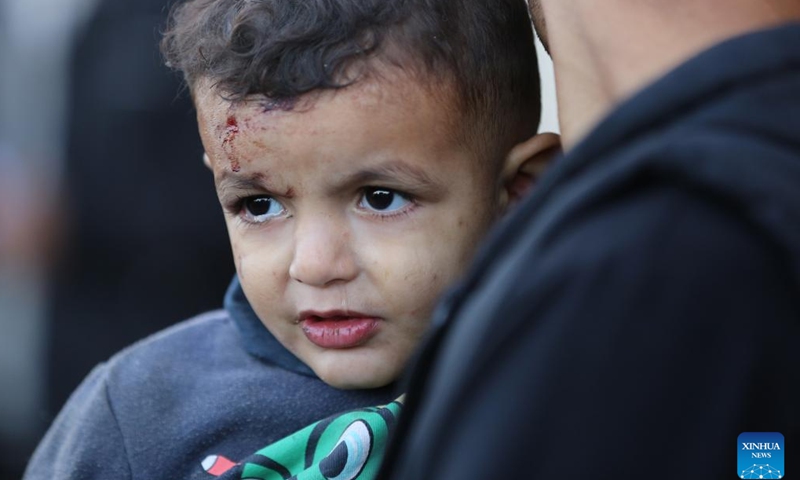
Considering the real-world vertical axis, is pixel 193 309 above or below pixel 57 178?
below

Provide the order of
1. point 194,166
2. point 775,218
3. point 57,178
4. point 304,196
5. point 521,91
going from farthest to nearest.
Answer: point 57,178 < point 194,166 < point 521,91 < point 304,196 < point 775,218

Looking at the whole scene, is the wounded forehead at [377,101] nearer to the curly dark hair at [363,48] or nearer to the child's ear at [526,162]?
the curly dark hair at [363,48]

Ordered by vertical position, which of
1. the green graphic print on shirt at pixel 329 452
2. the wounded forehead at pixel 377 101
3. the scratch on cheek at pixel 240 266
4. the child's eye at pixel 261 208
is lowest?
the green graphic print on shirt at pixel 329 452

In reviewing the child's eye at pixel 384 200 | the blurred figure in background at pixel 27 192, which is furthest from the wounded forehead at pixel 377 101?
the blurred figure in background at pixel 27 192

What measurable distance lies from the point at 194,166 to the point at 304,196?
1.82m

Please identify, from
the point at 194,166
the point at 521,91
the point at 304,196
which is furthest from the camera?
the point at 194,166

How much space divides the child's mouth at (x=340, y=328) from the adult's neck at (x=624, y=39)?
1.52 ft

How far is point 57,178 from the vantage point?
3723 millimetres

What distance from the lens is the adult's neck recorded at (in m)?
1.19

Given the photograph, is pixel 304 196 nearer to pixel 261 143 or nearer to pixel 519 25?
pixel 261 143

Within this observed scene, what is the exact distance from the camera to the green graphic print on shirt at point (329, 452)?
1.63 meters

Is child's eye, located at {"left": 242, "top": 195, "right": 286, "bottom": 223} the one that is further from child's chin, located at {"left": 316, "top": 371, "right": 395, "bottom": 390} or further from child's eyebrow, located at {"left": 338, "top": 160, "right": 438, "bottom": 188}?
child's chin, located at {"left": 316, "top": 371, "right": 395, "bottom": 390}

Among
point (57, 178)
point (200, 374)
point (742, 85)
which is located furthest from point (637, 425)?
point (57, 178)

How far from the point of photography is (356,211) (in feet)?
5.49
